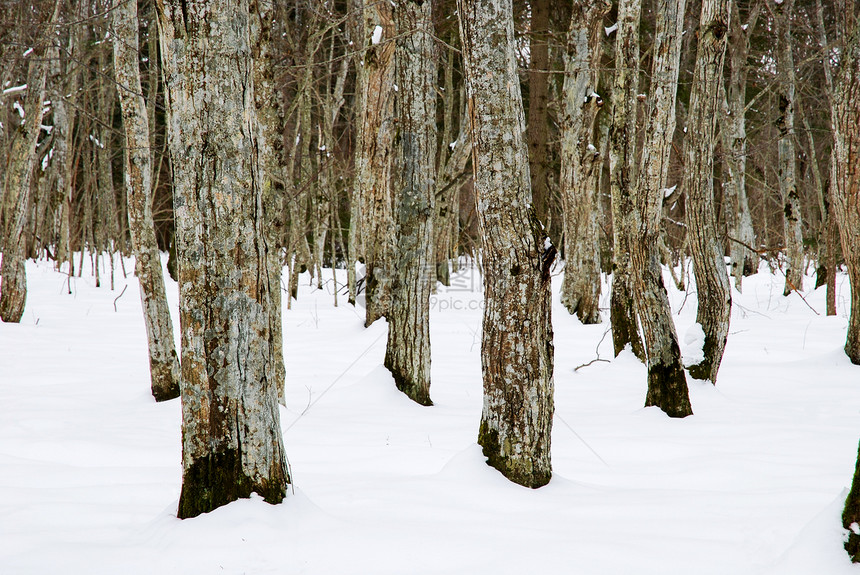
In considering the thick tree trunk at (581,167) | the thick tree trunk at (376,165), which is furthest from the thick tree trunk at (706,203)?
the thick tree trunk at (376,165)

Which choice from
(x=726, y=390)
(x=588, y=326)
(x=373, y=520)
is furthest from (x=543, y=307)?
(x=588, y=326)

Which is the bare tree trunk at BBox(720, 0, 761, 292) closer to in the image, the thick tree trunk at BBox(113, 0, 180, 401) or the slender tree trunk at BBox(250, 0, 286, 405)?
the slender tree trunk at BBox(250, 0, 286, 405)

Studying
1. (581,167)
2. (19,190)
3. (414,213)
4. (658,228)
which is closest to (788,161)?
(581,167)

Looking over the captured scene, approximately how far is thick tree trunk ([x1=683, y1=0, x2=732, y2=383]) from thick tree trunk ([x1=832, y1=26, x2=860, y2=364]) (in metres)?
1.31

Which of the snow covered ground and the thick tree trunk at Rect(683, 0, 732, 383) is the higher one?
the thick tree trunk at Rect(683, 0, 732, 383)

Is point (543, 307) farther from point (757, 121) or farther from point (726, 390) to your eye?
point (757, 121)

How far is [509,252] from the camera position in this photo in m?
3.08

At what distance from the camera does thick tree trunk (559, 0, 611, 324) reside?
9.13 metres

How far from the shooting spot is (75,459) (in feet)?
12.0

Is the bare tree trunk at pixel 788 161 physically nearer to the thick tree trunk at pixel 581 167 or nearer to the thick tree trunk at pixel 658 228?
the thick tree trunk at pixel 581 167

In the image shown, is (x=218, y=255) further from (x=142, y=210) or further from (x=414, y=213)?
(x=142, y=210)

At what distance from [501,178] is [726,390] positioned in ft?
12.9

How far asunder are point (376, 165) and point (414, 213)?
145 inches

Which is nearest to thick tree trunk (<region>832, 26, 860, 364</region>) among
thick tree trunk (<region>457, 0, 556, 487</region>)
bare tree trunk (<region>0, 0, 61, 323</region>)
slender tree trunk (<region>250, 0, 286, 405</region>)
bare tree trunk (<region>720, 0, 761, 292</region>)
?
thick tree trunk (<region>457, 0, 556, 487</region>)
